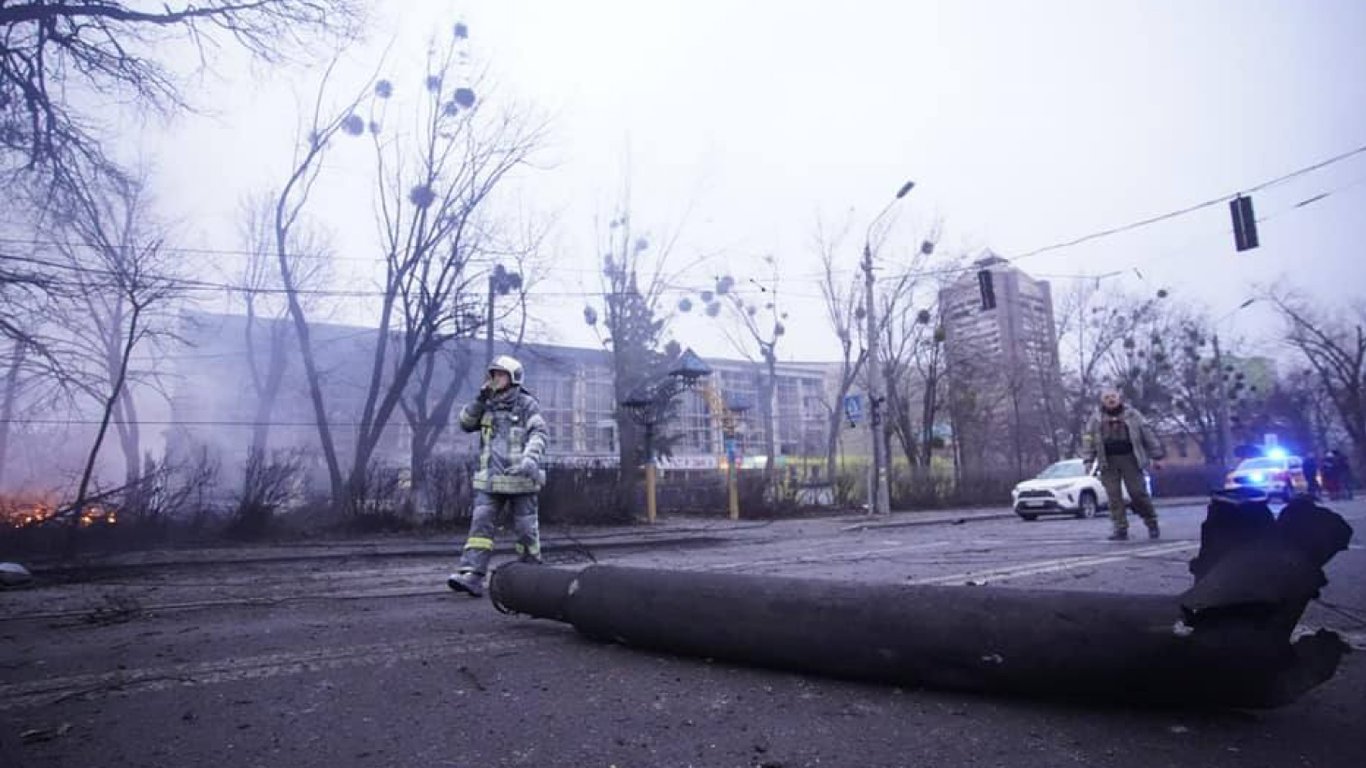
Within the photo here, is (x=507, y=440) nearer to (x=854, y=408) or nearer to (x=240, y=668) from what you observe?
(x=240, y=668)

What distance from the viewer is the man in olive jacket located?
28.1 feet

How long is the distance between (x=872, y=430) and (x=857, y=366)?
36.9 ft

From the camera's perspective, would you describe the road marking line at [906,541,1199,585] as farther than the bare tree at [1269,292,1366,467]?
No

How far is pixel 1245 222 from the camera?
15.0 meters

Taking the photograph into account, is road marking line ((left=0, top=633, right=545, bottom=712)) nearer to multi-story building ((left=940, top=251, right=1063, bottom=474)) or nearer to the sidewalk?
the sidewalk

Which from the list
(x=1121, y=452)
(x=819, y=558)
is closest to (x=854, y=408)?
(x=1121, y=452)

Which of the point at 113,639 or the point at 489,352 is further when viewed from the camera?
the point at 489,352

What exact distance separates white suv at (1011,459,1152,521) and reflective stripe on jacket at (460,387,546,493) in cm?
1614

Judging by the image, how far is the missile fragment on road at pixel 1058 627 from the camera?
1.90 metres

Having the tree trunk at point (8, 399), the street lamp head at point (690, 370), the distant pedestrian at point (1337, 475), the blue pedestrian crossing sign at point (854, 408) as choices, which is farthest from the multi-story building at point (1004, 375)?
the tree trunk at point (8, 399)

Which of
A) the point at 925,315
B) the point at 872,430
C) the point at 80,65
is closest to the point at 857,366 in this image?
the point at 925,315

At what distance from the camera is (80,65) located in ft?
34.0

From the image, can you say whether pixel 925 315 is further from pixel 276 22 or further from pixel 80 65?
pixel 80 65

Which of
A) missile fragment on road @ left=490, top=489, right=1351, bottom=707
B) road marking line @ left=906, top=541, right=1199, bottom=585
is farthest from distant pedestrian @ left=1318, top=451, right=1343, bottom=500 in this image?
missile fragment on road @ left=490, top=489, right=1351, bottom=707
